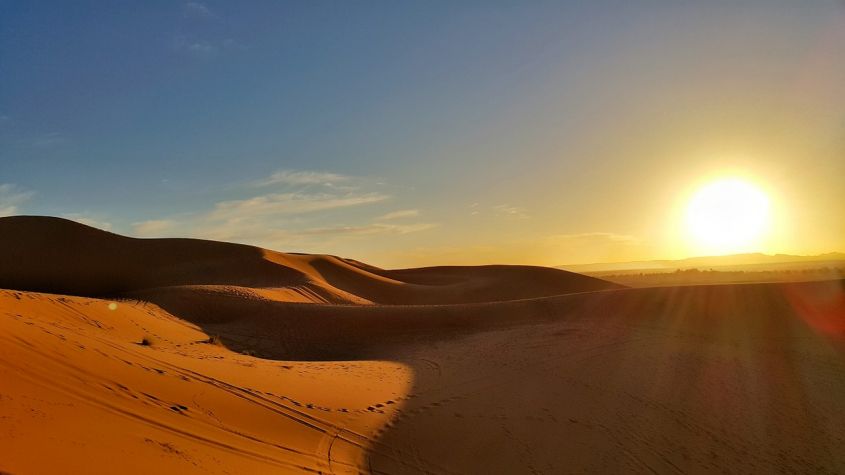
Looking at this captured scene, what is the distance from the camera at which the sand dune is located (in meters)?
5.10

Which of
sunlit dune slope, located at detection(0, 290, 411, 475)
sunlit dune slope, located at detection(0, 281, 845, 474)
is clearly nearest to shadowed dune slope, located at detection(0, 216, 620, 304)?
sunlit dune slope, located at detection(0, 281, 845, 474)

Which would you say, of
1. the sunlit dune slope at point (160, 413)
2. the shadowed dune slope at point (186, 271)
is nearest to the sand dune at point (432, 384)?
the sunlit dune slope at point (160, 413)

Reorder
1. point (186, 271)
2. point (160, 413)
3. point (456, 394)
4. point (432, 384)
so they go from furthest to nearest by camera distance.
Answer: point (186, 271)
point (432, 384)
point (456, 394)
point (160, 413)

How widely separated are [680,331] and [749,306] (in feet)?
9.77

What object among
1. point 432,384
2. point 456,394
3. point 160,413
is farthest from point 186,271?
point 160,413

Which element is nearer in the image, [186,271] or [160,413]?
[160,413]

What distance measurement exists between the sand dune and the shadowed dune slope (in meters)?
7.85

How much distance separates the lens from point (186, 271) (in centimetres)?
3088

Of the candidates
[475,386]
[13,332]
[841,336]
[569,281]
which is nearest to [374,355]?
[475,386]

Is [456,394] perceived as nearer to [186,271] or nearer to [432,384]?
[432,384]

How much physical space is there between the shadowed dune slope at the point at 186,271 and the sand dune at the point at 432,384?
25.7ft

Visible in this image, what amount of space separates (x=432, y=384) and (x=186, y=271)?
25567mm

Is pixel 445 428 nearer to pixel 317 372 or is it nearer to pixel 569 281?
pixel 317 372

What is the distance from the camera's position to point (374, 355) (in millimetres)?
14961
